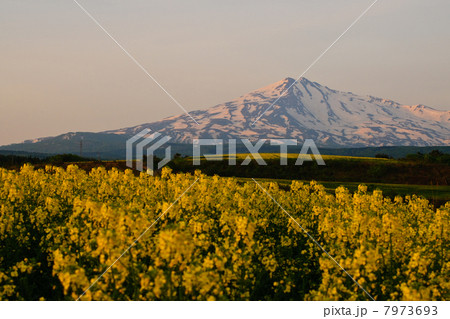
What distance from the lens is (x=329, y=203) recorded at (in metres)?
20.1

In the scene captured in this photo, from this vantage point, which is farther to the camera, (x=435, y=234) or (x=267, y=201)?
(x=267, y=201)

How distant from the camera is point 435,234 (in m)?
13.8

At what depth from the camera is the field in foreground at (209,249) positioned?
337 inches

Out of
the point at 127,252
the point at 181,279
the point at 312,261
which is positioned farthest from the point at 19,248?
Answer: the point at 312,261

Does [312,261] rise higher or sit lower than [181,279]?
lower

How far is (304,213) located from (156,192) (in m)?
6.11

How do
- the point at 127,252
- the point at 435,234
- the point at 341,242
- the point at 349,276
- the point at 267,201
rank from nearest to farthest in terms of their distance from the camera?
the point at 127,252, the point at 349,276, the point at 341,242, the point at 435,234, the point at 267,201

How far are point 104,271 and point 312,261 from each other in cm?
766

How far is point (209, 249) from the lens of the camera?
13336 millimetres

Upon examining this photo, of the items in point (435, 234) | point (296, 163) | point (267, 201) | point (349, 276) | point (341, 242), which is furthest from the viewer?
point (296, 163)

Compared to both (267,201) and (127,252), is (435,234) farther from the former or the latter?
(127,252)

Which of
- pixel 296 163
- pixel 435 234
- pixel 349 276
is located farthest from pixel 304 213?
pixel 296 163

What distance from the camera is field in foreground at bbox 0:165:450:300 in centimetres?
857

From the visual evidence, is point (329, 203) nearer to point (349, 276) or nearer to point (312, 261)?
point (312, 261)
